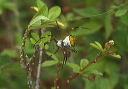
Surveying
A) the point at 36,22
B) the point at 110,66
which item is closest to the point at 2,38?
the point at 110,66

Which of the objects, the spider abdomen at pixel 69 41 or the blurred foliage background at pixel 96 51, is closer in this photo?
the spider abdomen at pixel 69 41

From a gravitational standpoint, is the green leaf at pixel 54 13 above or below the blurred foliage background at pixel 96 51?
above

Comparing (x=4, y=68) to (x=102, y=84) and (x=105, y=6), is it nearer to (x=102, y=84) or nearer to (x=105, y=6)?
(x=102, y=84)

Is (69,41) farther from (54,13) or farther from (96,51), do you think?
(96,51)

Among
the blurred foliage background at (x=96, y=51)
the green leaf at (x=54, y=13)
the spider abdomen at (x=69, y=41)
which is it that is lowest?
the blurred foliage background at (x=96, y=51)

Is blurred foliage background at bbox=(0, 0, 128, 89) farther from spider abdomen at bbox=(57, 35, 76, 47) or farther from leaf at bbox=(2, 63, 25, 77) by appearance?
spider abdomen at bbox=(57, 35, 76, 47)

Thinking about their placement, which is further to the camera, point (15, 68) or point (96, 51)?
point (96, 51)

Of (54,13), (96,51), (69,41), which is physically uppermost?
(54,13)

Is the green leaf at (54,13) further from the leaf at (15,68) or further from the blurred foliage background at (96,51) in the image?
the leaf at (15,68)

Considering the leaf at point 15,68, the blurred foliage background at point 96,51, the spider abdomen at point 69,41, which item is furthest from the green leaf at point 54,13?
the leaf at point 15,68

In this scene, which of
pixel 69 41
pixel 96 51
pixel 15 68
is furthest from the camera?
pixel 96 51

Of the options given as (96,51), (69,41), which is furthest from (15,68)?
(96,51)
